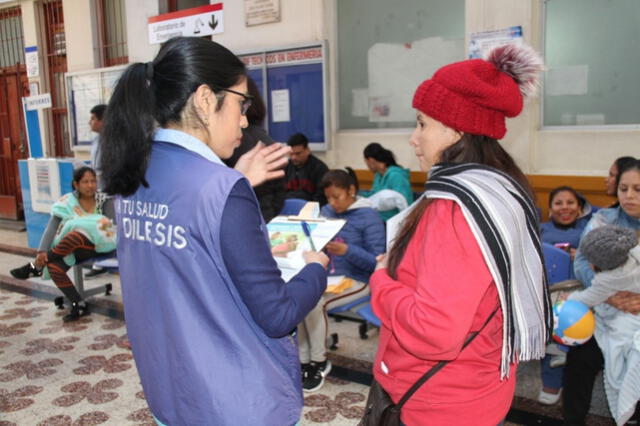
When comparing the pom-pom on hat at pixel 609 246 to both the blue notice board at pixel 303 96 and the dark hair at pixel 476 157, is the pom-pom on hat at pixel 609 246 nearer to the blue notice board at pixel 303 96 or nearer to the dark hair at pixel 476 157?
the dark hair at pixel 476 157

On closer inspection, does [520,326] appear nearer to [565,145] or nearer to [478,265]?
[478,265]

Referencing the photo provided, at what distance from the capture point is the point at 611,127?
4348 mm

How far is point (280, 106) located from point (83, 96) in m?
3.52

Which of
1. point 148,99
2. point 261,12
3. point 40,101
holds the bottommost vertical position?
point 148,99

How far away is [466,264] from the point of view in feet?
3.72

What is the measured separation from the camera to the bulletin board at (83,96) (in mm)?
7738

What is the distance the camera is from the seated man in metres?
5.41

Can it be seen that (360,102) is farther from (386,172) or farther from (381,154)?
(386,172)

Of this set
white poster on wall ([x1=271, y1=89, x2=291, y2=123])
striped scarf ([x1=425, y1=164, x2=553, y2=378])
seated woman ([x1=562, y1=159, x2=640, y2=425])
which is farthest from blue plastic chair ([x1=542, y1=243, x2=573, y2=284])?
white poster on wall ([x1=271, y1=89, x2=291, y2=123])

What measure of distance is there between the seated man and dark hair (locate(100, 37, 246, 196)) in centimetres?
420

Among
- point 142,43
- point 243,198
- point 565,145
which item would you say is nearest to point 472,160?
point 243,198

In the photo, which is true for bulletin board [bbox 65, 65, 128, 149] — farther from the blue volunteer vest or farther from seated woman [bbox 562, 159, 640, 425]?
the blue volunteer vest

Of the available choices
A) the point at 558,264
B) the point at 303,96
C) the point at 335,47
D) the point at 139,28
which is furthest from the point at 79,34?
the point at 558,264

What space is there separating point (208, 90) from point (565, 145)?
402 centimetres
